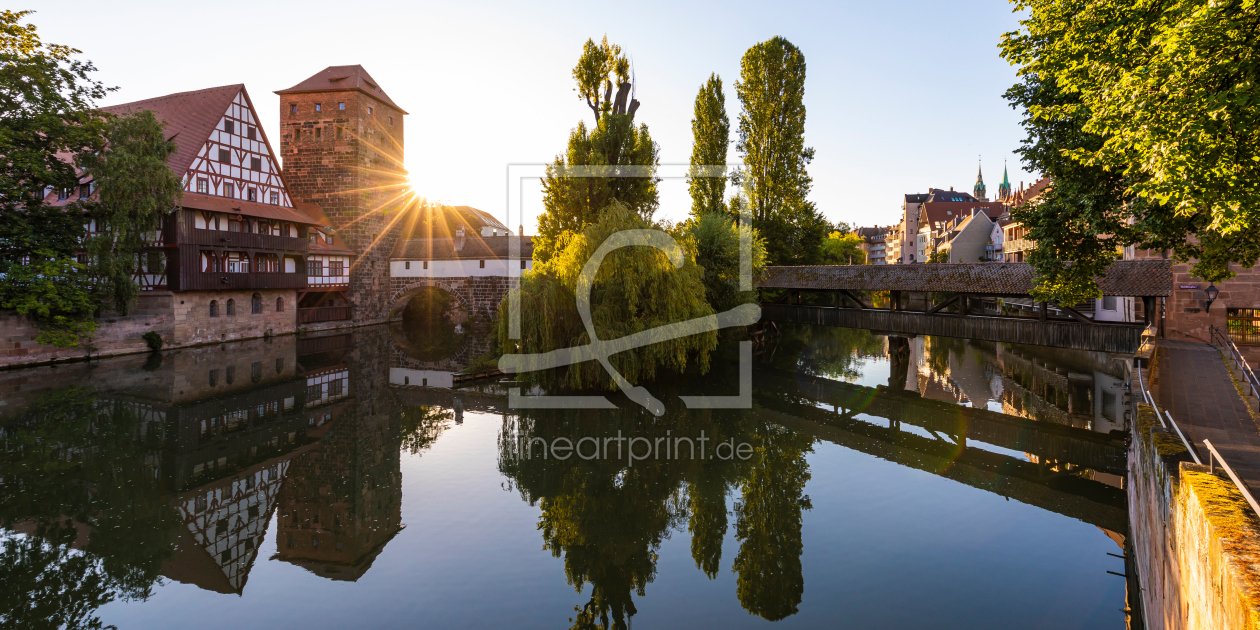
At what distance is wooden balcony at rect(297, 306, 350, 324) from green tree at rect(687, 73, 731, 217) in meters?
18.5

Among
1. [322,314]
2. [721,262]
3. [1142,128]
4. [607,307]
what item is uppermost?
[1142,128]

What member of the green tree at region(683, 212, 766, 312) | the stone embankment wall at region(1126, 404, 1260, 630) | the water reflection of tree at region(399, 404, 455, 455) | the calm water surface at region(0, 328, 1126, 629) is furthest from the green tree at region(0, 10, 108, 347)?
the stone embankment wall at region(1126, 404, 1260, 630)

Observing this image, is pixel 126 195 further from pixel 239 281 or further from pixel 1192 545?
pixel 1192 545

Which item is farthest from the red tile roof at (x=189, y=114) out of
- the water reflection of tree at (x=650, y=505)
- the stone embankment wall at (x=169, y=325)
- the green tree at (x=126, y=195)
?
the water reflection of tree at (x=650, y=505)

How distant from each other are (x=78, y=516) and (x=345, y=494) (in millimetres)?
3368

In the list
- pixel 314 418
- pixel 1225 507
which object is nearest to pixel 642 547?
pixel 1225 507

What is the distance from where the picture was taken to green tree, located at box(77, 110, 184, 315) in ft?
65.6

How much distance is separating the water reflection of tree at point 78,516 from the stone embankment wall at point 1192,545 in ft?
29.8

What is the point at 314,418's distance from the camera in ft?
47.7

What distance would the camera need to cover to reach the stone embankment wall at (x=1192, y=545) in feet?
9.89

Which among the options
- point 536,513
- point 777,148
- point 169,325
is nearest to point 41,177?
point 169,325

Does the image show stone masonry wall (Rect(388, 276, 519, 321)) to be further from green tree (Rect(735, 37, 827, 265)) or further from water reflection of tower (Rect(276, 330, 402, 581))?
water reflection of tower (Rect(276, 330, 402, 581))

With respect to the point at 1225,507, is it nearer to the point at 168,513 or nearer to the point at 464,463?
the point at 464,463

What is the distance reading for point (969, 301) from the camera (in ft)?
65.4
